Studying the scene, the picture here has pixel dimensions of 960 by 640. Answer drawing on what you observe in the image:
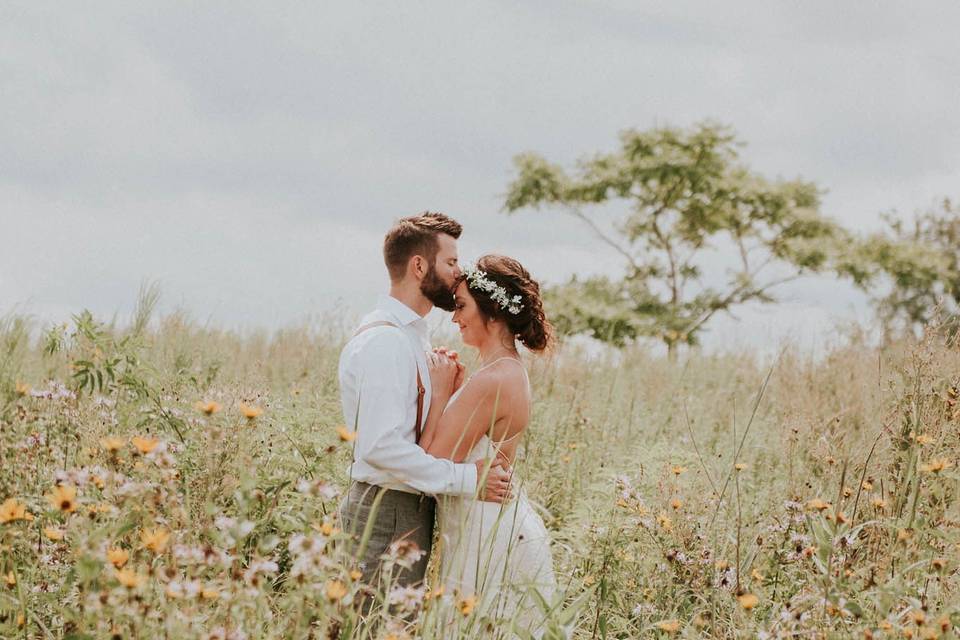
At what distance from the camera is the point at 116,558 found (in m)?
2.28

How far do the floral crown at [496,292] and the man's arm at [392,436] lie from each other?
0.59 m

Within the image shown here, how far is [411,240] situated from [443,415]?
89 cm

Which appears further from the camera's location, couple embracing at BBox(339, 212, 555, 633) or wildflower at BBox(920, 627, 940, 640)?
couple embracing at BBox(339, 212, 555, 633)

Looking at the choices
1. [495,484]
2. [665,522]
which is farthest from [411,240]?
[665,522]

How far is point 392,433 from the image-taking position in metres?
3.61

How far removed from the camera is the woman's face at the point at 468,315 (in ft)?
13.7

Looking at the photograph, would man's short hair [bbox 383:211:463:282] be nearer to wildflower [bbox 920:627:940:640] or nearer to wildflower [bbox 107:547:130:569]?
wildflower [bbox 107:547:130:569]

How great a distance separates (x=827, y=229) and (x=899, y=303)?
15.5 ft

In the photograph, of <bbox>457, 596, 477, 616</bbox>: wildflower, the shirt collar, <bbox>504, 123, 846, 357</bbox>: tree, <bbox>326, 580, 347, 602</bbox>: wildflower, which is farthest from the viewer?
<bbox>504, 123, 846, 357</bbox>: tree

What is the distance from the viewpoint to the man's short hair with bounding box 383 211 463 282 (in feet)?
13.7

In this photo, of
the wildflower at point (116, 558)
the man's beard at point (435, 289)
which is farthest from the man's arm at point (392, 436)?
the wildflower at point (116, 558)

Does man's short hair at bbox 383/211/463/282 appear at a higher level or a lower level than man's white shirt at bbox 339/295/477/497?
higher

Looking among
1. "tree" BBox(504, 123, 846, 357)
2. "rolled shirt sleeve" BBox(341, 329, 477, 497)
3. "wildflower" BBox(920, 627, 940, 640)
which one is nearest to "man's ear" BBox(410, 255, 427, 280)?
"rolled shirt sleeve" BBox(341, 329, 477, 497)

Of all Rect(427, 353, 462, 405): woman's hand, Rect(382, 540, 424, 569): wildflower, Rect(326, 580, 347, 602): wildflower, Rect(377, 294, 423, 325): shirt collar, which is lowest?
Rect(326, 580, 347, 602): wildflower
